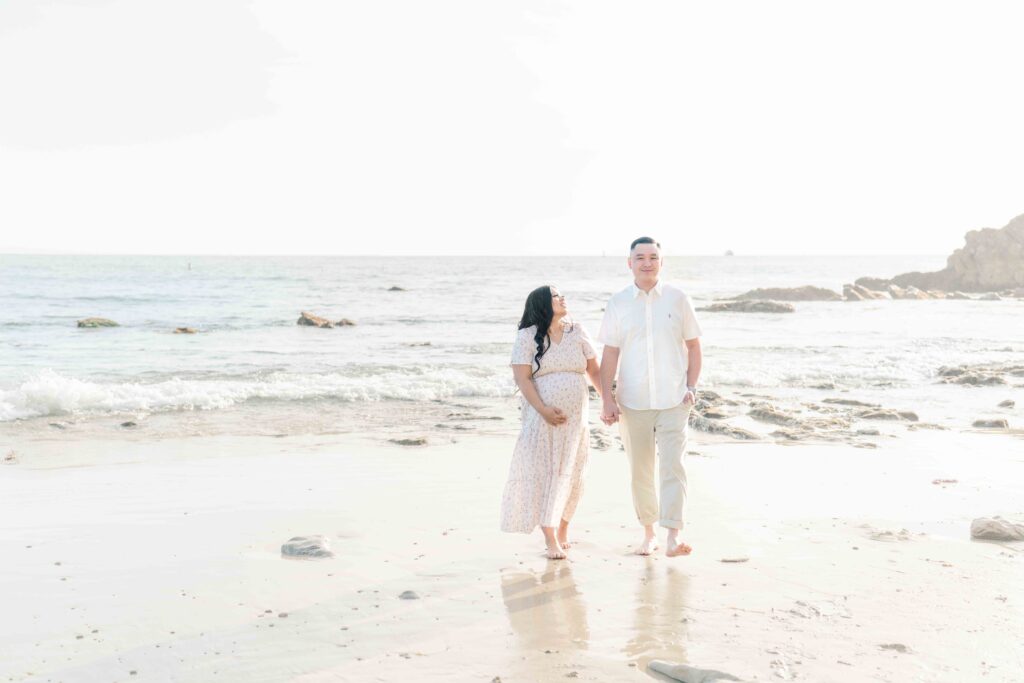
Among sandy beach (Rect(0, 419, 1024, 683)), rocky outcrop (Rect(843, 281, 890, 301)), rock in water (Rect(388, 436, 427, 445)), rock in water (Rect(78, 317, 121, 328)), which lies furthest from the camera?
rocky outcrop (Rect(843, 281, 890, 301))

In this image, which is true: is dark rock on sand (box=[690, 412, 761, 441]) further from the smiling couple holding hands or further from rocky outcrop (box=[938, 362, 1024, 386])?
rocky outcrop (box=[938, 362, 1024, 386])

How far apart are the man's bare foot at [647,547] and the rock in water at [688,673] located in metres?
1.70

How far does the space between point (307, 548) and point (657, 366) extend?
2.42 m

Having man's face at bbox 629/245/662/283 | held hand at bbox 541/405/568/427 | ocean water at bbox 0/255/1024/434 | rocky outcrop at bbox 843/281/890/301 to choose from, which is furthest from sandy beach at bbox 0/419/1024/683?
rocky outcrop at bbox 843/281/890/301

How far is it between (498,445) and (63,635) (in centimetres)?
555

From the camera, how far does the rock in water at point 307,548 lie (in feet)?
17.8

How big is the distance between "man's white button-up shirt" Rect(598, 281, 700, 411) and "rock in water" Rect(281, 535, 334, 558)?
2111mm

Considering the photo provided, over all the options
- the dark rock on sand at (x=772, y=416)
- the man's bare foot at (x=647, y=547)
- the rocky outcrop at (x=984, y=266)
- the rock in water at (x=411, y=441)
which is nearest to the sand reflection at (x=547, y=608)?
the man's bare foot at (x=647, y=547)

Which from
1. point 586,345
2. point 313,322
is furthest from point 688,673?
point 313,322

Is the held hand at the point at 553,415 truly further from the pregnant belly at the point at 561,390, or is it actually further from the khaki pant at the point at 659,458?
the khaki pant at the point at 659,458

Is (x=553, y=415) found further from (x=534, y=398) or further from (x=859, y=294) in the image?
(x=859, y=294)

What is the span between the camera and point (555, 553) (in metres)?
5.39

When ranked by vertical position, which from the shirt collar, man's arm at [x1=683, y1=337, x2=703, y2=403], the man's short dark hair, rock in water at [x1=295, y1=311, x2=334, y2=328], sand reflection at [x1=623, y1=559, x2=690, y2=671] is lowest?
sand reflection at [x1=623, y1=559, x2=690, y2=671]

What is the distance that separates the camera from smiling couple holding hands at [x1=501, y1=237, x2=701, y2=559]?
5.42 metres
